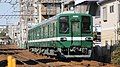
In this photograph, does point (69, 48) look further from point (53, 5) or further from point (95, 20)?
point (53, 5)

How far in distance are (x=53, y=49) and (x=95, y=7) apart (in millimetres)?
18148

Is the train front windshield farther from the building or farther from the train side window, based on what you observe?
the building

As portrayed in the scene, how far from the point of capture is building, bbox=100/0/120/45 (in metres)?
26.9

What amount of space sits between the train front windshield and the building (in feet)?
15.8

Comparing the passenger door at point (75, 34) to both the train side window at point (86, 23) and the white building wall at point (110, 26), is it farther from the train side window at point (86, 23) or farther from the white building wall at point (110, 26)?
the white building wall at point (110, 26)

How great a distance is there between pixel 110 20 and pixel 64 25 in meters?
6.98

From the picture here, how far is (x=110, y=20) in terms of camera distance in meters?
28.8

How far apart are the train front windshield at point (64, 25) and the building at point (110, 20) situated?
4821 mm

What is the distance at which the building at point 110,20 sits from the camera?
26875 millimetres

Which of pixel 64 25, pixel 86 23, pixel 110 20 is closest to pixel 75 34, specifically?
pixel 64 25

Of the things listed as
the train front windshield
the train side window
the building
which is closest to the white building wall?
the building

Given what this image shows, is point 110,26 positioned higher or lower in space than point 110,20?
lower

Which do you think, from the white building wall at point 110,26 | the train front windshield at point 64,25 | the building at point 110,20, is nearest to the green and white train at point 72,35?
the train front windshield at point 64,25

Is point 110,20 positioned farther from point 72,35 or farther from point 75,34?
point 72,35
